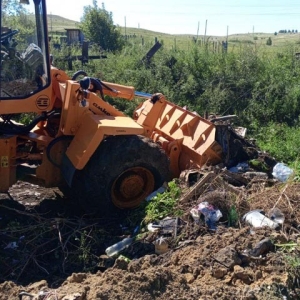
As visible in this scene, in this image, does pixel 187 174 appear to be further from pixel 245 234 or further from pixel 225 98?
pixel 225 98

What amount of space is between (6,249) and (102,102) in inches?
78.5

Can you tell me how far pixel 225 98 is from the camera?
38.5ft

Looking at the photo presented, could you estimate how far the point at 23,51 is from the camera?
18.4 ft

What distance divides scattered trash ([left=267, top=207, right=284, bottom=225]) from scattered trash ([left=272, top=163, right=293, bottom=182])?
136 cm

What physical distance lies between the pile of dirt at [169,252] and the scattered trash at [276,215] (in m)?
0.05

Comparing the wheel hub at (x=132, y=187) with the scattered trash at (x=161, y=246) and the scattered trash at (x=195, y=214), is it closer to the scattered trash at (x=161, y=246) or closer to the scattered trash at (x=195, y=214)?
the scattered trash at (x=195, y=214)

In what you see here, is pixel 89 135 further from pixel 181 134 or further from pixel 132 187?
pixel 181 134

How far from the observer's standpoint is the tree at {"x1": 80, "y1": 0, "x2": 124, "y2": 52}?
2269 centimetres

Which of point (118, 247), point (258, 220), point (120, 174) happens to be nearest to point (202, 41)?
point (120, 174)

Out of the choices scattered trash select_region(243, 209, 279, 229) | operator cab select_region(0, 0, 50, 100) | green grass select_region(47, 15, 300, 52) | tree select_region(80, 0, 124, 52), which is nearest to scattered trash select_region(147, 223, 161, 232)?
scattered trash select_region(243, 209, 279, 229)

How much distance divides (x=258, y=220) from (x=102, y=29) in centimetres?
1968

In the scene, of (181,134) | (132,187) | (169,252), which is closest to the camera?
(169,252)

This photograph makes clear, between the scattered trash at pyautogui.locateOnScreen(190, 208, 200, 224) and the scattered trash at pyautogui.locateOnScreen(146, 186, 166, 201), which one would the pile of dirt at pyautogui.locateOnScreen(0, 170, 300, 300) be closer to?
the scattered trash at pyautogui.locateOnScreen(190, 208, 200, 224)

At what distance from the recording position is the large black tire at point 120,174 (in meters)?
5.76
